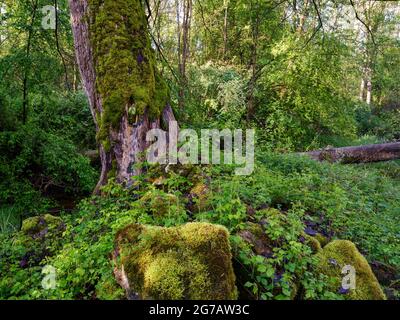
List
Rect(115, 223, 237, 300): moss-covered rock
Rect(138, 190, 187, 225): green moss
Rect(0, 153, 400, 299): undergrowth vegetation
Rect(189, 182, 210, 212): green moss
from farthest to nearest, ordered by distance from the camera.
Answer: Rect(189, 182, 210, 212): green moss, Rect(138, 190, 187, 225): green moss, Rect(0, 153, 400, 299): undergrowth vegetation, Rect(115, 223, 237, 300): moss-covered rock

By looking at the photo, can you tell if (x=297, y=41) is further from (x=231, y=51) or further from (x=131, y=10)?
(x=131, y=10)

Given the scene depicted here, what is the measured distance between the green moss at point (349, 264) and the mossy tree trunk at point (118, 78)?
240 cm

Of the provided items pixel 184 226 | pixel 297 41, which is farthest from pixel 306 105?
pixel 184 226

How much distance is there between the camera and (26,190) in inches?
234

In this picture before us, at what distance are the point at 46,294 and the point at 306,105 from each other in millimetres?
10370

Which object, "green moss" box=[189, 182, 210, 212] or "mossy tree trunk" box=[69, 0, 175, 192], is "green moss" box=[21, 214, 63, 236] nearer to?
"mossy tree trunk" box=[69, 0, 175, 192]

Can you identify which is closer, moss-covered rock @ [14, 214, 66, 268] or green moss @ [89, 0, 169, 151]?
moss-covered rock @ [14, 214, 66, 268]

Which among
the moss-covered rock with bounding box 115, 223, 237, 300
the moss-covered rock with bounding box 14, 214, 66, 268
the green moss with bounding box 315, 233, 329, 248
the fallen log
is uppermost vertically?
the fallen log

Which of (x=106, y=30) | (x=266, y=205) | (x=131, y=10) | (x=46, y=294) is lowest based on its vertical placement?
(x=46, y=294)

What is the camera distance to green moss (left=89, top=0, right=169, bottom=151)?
423 centimetres

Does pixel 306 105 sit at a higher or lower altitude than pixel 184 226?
higher

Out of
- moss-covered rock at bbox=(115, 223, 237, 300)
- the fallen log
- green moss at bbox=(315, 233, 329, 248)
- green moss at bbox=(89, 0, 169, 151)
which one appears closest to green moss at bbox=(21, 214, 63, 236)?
green moss at bbox=(89, 0, 169, 151)

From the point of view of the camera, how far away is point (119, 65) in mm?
4254

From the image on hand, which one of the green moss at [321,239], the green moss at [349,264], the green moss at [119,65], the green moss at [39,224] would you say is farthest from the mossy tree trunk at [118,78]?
the green moss at [349,264]
